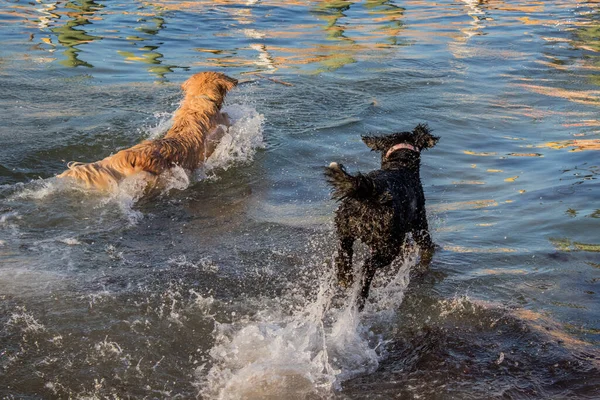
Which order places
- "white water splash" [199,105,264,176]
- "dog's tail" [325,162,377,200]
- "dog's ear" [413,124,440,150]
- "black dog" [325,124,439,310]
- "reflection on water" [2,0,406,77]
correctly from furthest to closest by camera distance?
"reflection on water" [2,0,406,77] < "white water splash" [199,105,264,176] < "dog's ear" [413,124,440,150] < "black dog" [325,124,439,310] < "dog's tail" [325,162,377,200]

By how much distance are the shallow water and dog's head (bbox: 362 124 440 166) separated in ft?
3.22

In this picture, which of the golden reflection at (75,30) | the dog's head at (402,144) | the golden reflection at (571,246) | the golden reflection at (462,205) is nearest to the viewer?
the dog's head at (402,144)

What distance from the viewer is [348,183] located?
14.1 feet

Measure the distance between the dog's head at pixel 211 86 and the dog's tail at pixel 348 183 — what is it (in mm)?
4187

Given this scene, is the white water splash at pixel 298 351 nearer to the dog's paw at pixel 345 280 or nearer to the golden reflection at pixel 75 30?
the dog's paw at pixel 345 280

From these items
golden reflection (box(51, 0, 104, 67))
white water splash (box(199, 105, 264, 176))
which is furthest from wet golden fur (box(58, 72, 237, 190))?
golden reflection (box(51, 0, 104, 67))

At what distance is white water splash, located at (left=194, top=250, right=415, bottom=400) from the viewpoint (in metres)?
4.30

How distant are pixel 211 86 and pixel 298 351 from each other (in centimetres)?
454

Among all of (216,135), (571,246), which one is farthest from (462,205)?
(216,135)

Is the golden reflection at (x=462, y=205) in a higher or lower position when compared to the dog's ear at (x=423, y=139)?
lower

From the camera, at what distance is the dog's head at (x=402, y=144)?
5648 mm

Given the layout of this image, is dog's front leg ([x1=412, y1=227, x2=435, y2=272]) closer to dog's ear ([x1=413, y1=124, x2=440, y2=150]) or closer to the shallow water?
the shallow water

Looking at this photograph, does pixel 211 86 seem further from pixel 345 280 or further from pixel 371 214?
Result: pixel 371 214

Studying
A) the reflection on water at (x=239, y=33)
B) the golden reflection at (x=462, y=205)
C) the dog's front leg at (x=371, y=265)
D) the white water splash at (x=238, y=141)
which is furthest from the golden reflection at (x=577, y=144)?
the dog's front leg at (x=371, y=265)
